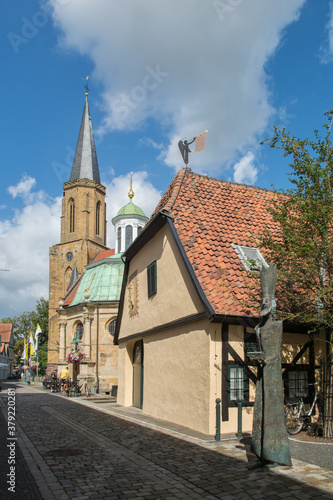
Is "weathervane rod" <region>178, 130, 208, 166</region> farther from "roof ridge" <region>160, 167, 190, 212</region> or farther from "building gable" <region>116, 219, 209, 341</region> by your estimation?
"building gable" <region>116, 219, 209, 341</region>

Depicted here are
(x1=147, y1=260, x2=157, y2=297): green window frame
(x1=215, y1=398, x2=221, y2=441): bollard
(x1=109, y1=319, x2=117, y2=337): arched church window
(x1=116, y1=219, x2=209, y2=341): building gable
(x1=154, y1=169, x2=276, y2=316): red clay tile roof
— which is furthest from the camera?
(x1=109, y1=319, x2=117, y2=337): arched church window

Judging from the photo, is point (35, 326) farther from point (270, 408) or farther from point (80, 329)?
point (270, 408)

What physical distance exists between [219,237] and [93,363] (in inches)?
880

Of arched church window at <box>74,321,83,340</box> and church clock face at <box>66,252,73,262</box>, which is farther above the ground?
church clock face at <box>66,252,73,262</box>

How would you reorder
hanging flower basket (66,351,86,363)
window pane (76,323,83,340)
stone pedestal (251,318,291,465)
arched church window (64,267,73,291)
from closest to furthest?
stone pedestal (251,318,291,465)
hanging flower basket (66,351,86,363)
window pane (76,323,83,340)
arched church window (64,267,73,291)

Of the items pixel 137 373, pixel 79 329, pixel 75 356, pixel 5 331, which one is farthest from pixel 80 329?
pixel 5 331

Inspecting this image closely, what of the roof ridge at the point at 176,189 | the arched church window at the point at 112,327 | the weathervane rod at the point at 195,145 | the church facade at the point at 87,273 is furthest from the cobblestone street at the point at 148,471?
the arched church window at the point at 112,327

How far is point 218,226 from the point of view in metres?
13.5

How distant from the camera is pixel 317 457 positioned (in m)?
8.11

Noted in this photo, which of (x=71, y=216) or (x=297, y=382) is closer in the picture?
(x=297, y=382)

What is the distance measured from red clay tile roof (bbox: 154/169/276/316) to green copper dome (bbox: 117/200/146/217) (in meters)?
27.2

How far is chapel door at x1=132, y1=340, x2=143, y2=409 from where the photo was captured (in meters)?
18.3

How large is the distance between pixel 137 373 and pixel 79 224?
4697 centimetres

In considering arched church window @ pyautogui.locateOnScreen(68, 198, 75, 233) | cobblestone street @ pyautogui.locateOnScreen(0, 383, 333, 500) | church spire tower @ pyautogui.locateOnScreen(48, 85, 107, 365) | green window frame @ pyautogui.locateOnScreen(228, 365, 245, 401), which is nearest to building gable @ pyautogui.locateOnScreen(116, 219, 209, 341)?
green window frame @ pyautogui.locateOnScreen(228, 365, 245, 401)
